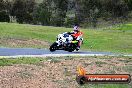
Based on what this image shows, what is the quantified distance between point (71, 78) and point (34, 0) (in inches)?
2558

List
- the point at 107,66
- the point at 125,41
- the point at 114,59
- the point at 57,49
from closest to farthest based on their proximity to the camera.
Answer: the point at 107,66
the point at 114,59
the point at 57,49
the point at 125,41

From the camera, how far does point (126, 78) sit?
16609mm

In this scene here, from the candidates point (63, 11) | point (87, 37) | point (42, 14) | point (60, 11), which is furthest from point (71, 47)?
point (63, 11)

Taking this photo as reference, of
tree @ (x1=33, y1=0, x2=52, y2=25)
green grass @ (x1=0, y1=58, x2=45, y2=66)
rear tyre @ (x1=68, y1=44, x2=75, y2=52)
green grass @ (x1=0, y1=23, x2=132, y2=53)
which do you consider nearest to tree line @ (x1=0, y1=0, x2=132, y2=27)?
tree @ (x1=33, y1=0, x2=52, y2=25)

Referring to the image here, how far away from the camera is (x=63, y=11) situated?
84312mm

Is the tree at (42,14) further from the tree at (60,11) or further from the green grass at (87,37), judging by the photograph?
the green grass at (87,37)

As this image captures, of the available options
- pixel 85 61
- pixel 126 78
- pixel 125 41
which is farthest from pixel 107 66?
pixel 125 41

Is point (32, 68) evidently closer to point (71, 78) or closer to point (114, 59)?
point (71, 78)

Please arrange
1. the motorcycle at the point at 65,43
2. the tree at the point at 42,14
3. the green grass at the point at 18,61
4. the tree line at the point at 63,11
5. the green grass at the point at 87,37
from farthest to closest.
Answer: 1. the tree line at the point at 63,11
2. the tree at the point at 42,14
3. the green grass at the point at 87,37
4. the motorcycle at the point at 65,43
5. the green grass at the point at 18,61

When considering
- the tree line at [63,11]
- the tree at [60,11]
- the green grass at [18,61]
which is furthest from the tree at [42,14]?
the green grass at [18,61]

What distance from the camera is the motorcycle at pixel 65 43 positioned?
30391 millimetres

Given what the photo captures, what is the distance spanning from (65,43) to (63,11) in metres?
54.3

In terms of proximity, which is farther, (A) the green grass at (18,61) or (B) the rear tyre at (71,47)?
Result: (B) the rear tyre at (71,47)

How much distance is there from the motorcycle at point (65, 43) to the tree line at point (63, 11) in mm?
41281
